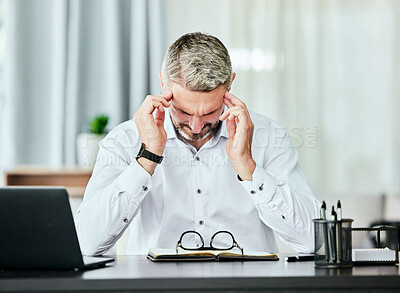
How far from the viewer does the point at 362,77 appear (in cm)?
435

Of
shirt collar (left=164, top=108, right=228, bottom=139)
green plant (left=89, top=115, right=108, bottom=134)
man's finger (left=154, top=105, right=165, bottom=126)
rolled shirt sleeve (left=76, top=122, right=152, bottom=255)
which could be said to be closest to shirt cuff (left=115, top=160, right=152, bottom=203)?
rolled shirt sleeve (left=76, top=122, right=152, bottom=255)

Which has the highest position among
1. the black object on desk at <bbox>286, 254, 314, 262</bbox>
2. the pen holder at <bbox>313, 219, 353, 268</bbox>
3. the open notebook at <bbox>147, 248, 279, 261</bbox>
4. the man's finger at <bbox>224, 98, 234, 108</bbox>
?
the man's finger at <bbox>224, 98, 234, 108</bbox>

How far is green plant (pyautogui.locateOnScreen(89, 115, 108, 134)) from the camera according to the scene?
378 centimetres

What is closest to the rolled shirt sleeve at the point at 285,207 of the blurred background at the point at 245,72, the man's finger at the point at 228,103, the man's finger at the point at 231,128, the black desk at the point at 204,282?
the man's finger at the point at 231,128

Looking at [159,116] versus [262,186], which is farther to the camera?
[159,116]

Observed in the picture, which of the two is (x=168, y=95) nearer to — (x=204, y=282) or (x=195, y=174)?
(x=195, y=174)

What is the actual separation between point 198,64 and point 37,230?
0.87 meters

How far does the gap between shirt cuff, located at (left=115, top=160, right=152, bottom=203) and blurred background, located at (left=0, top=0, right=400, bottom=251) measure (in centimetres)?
220

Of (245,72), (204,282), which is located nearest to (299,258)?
(204,282)

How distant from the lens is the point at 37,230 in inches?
51.2

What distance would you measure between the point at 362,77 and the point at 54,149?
7.34ft

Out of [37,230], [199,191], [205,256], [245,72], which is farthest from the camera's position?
[245,72]

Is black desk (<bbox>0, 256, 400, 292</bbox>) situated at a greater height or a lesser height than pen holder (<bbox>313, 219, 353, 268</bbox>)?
lesser

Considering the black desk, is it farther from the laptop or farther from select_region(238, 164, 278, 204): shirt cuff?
select_region(238, 164, 278, 204): shirt cuff
